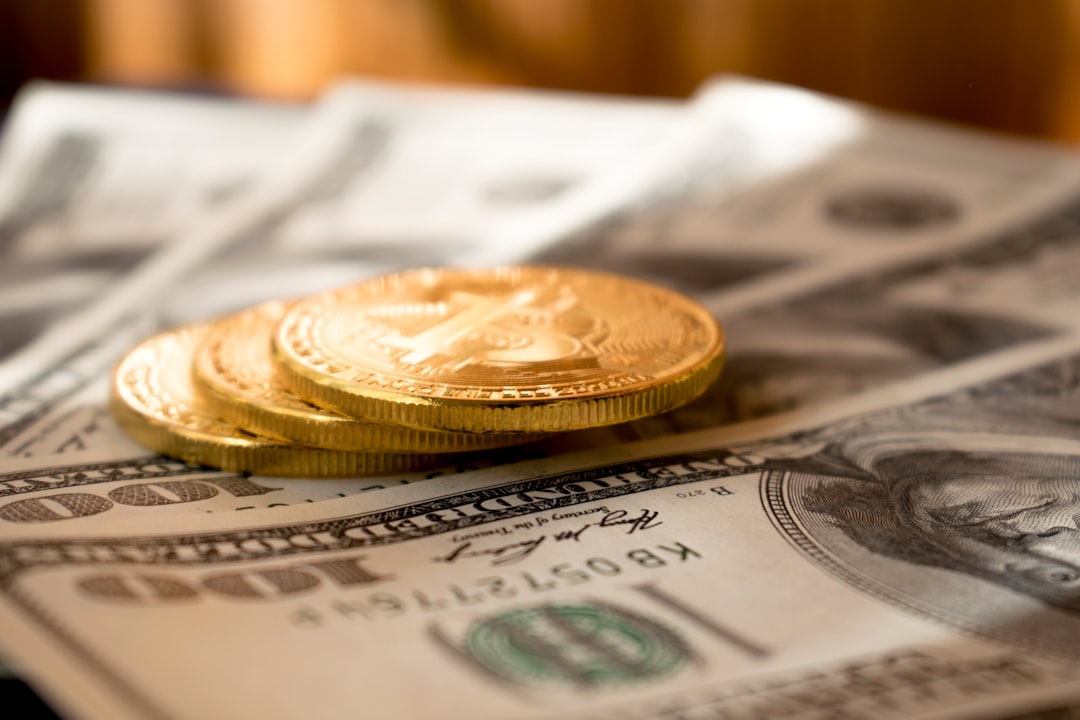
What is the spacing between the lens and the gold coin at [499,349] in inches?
29.8

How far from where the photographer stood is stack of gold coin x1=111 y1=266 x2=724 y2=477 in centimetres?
76

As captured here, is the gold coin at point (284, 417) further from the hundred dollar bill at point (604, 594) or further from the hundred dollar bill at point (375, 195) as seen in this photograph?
the hundred dollar bill at point (375, 195)

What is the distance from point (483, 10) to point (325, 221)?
0.69 metres

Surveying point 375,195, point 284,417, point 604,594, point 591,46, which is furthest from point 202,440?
point 591,46

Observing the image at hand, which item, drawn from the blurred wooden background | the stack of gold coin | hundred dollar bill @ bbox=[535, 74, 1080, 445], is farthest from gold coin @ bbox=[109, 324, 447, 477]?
the blurred wooden background

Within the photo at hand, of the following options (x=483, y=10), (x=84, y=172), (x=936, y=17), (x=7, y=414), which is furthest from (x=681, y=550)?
(x=483, y=10)

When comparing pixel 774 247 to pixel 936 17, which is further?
pixel 936 17

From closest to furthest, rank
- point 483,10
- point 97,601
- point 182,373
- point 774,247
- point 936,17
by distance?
point 97,601, point 182,373, point 774,247, point 936,17, point 483,10

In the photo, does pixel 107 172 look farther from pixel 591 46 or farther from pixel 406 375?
pixel 406 375

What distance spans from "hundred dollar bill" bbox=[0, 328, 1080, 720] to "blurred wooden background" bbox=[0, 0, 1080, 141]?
43.1 inches

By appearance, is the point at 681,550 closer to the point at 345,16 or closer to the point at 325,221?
the point at 325,221

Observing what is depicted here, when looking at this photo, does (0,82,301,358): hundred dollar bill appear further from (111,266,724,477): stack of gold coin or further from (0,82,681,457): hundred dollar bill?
(111,266,724,477): stack of gold coin

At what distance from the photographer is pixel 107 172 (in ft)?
5.56

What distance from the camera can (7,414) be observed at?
98 cm
